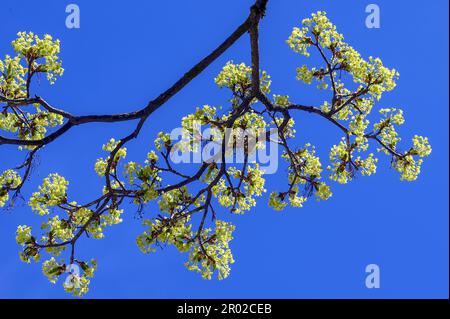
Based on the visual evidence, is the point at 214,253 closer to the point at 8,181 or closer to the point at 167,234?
the point at 167,234

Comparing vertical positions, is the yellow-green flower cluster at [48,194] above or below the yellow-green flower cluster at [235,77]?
below

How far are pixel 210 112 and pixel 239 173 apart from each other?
4.82ft

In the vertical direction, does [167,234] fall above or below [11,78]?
below

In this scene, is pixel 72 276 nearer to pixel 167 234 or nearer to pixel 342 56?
pixel 167 234

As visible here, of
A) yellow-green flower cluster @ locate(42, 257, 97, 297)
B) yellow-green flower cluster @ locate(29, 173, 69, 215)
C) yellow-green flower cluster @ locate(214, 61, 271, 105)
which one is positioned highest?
yellow-green flower cluster @ locate(214, 61, 271, 105)

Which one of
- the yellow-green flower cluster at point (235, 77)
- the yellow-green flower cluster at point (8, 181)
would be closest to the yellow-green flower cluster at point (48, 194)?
the yellow-green flower cluster at point (8, 181)

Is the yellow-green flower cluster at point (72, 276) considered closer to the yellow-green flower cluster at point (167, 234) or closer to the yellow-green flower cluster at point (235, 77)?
the yellow-green flower cluster at point (167, 234)

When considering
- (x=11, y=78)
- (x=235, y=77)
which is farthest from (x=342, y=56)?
(x=11, y=78)

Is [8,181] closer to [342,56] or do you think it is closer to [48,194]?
[48,194]

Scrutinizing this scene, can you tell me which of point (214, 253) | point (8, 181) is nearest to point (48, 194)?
point (8, 181)

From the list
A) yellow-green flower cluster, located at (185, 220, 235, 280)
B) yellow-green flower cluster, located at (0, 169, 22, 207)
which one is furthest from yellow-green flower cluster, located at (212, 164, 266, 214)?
yellow-green flower cluster, located at (0, 169, 22, 207)

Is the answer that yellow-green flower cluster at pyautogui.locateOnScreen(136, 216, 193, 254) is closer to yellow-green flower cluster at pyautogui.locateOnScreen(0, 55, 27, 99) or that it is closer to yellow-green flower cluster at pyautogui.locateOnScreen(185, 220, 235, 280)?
yellow-green flower cluster at pyautogui.locateOnScreen(185, 220, 235, 280)

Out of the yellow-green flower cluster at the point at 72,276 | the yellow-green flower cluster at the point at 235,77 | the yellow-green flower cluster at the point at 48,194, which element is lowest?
the yellow-green flower cluster at the point at 72,276

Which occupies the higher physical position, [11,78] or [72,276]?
[11,78]
